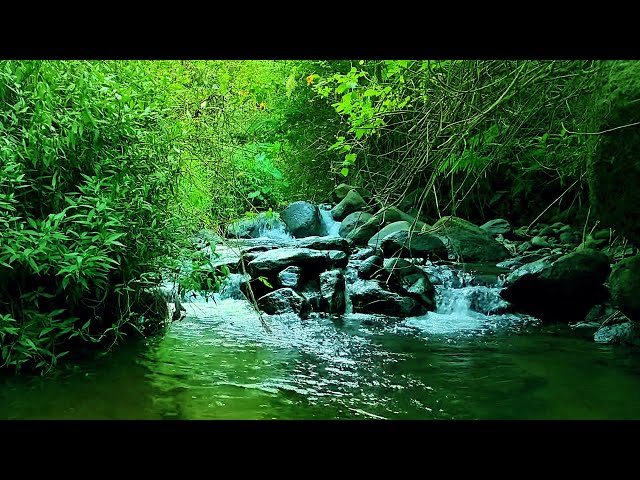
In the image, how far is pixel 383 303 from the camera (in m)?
5.81

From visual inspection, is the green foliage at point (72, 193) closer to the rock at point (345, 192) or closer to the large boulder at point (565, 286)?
the large boulder at point (565, 286)

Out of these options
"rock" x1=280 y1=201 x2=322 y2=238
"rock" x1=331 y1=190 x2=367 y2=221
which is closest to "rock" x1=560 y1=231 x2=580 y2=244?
"rock" x1=331 y1=190 x2=367 y2=221

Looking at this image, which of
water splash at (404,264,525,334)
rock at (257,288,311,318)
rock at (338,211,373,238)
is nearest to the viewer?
water splash at (404,264,525,334)

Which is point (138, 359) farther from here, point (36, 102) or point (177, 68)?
point (177, 68)

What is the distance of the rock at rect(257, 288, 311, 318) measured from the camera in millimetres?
5605

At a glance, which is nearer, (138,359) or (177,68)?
(138,359)

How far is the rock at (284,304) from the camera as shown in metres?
5.61

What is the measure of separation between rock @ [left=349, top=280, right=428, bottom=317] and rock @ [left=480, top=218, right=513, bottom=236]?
4.28m

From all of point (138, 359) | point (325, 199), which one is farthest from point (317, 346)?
point (325, 199)

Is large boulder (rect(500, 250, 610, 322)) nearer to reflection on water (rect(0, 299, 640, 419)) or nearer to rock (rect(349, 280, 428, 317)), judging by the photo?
reflection on water (rect(0, 299, 640, 419))

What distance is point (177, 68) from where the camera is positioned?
4766 millimetres

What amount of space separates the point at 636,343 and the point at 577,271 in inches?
43.7
